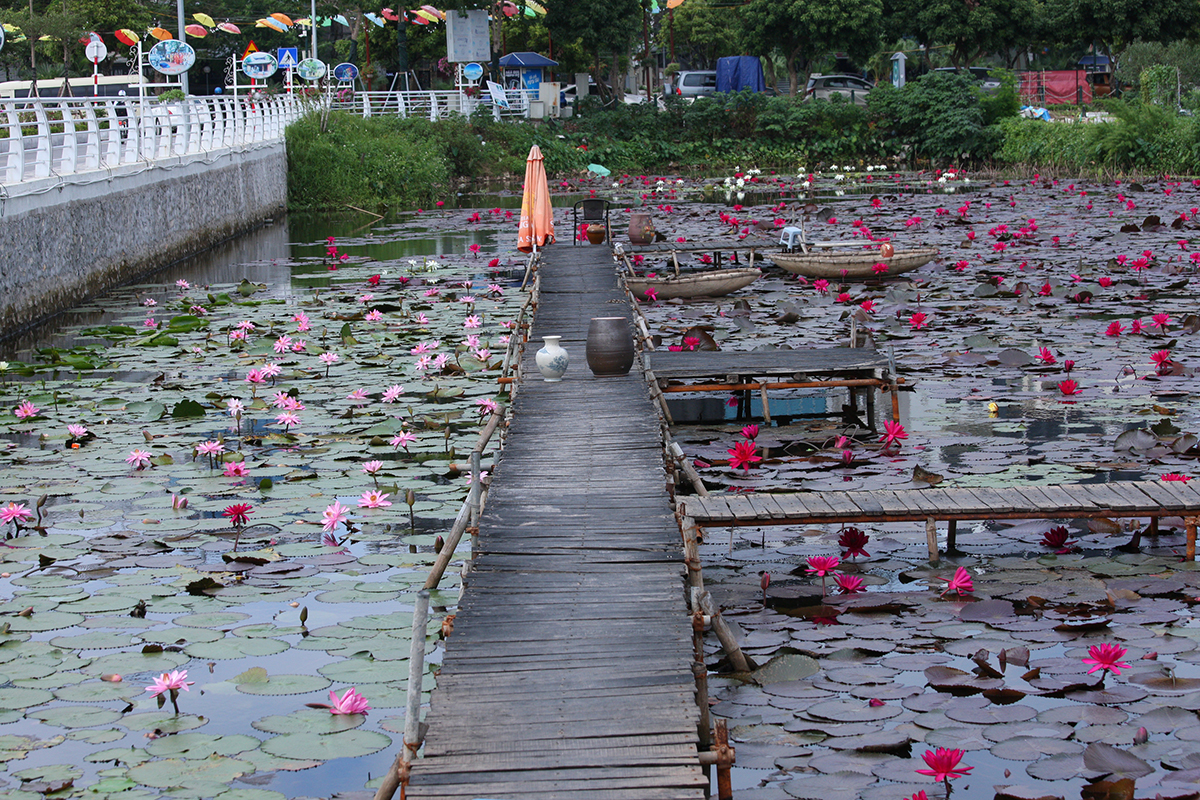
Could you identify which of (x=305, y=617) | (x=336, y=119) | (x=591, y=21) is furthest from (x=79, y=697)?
(x=591, y=21)

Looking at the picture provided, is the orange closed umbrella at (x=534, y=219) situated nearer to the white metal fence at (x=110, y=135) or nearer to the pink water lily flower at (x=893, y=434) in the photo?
the white metal fence at (x=110, y=135)

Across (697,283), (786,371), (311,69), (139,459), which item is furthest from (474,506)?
(311,69)

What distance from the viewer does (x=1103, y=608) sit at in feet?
15.0

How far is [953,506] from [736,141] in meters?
33.2

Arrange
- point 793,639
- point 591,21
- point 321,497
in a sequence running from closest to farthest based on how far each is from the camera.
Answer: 1. point 793,639
2. point 321,497
3. point 591,21

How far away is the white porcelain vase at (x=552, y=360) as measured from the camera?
24.4 ft

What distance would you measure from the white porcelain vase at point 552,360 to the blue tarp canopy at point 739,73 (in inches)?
1466

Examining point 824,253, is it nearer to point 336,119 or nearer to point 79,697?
point 79,697

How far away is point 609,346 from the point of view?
297 inches

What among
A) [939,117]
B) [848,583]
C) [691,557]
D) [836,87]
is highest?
[836,87]

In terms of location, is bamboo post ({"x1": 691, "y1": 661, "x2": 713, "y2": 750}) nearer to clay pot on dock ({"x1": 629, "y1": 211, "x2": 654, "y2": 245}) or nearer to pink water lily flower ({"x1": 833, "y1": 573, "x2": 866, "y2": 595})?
pink water lily flower ({"x1": 833, "y1": 573, "x2": 866, "y2": 595})

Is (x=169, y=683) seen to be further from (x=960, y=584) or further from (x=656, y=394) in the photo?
(x=656, y=394)

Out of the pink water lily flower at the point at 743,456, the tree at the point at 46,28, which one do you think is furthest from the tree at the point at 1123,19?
the pink water lily flower at the point at 743,456

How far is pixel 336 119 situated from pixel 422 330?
740 inches
